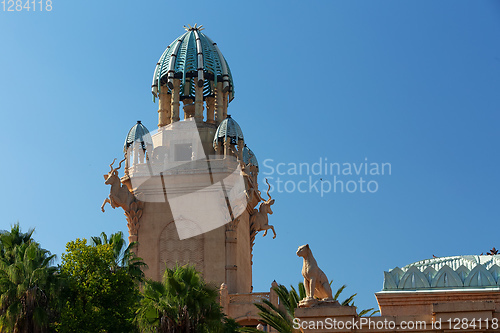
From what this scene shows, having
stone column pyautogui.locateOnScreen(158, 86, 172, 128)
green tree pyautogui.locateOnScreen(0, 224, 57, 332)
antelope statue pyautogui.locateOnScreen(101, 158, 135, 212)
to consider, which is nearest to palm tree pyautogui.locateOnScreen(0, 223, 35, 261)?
green tree pyautogui.locateOnScreen(0, 224, 57, 332)

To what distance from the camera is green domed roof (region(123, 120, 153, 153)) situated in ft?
147

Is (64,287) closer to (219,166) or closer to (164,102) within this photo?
(219,166)

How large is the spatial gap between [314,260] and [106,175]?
19151mm

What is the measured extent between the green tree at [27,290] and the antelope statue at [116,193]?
999cm

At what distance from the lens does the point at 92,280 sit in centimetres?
3178

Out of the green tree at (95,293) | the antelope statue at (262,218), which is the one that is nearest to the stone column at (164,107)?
the antelope statue at (262,218)

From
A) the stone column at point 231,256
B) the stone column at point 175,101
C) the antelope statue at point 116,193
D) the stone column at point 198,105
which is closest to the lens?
the stone column at point 231,256

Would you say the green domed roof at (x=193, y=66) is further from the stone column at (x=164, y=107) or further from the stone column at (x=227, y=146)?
the stone column at (x=227, y=146)

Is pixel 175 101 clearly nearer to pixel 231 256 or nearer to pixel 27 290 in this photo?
pixel 231 256

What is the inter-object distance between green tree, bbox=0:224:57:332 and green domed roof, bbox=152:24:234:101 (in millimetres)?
16994

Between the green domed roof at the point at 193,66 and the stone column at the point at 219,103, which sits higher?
the green domed roof at the point at 193,66

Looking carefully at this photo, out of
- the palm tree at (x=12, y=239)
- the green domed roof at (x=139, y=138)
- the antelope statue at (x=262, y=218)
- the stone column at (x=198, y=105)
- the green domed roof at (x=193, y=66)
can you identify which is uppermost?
the green domed roof at (x=193, y=66)

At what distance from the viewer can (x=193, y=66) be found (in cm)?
4738

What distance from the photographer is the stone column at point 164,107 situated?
4753 centimetres
